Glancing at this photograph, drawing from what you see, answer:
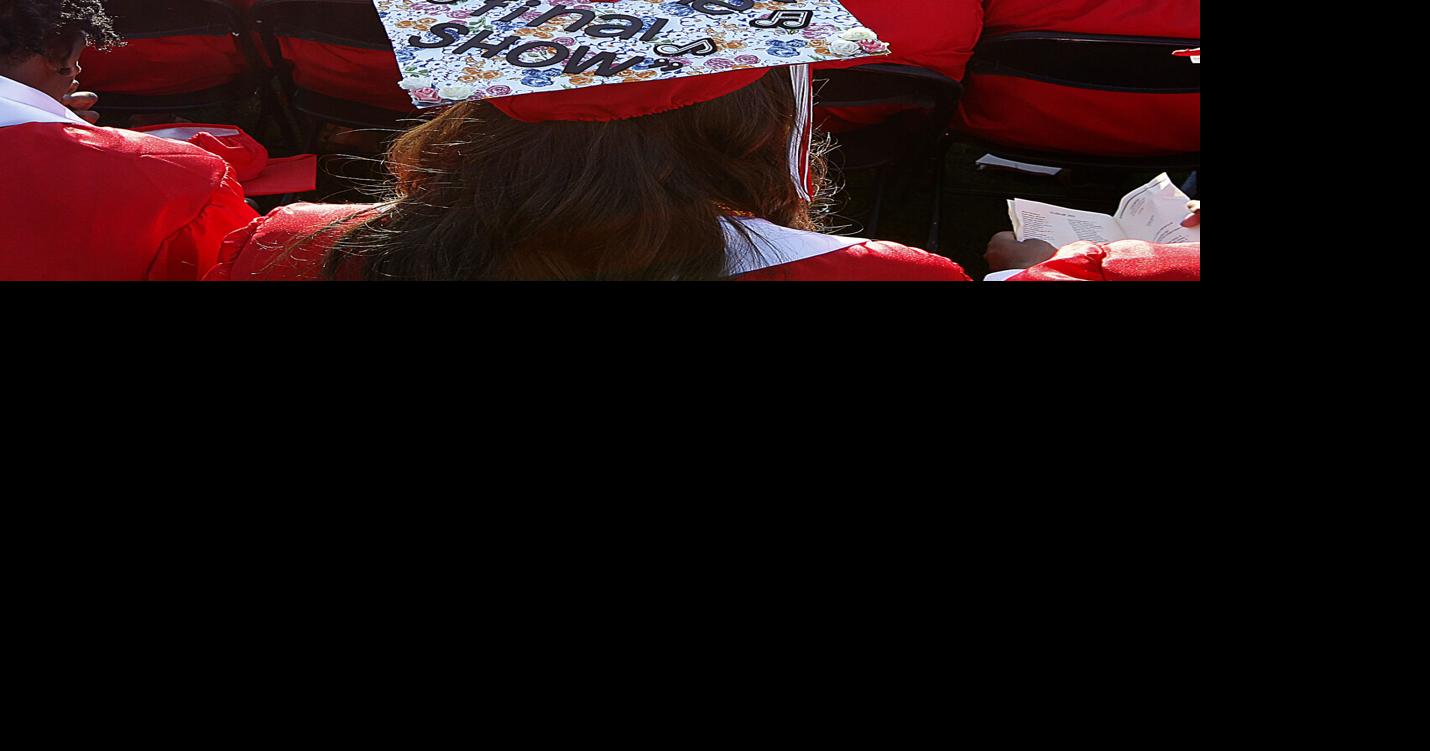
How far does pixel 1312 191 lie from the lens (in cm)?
54

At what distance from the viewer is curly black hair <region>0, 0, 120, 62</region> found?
2.22 meters

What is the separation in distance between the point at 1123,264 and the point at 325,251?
3.40 feet

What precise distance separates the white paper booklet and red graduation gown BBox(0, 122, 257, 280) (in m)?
1.59

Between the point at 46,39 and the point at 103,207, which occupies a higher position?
the point at 46,39

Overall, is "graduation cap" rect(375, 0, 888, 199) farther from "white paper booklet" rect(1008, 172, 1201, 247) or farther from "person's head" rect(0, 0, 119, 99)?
"person's head" rect(0, 0, 119, 99)

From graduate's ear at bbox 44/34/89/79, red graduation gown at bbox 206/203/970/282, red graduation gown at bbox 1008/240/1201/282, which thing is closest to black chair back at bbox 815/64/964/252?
red graduation gown at bbox 1008/240/1201/282

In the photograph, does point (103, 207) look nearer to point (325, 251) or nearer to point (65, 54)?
point (325, 251)

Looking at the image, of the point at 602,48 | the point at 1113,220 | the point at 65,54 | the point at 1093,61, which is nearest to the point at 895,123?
the point at 1093,61

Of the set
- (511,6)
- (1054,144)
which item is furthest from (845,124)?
(511,6)

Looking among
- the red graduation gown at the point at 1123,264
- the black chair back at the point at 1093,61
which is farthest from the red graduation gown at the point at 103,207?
the black chair back at the point at 1093,61

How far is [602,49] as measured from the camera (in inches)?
42.1

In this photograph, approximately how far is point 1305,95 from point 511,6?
869 mm

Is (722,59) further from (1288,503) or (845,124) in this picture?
Answer: (845,124)

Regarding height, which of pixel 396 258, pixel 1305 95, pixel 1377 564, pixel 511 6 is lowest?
pixel 1377 564
